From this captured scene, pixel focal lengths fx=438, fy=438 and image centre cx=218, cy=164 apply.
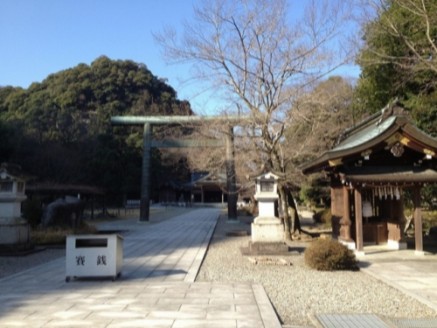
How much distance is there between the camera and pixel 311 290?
8.19m

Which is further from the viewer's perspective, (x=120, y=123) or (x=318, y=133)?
(x=120, y=123)

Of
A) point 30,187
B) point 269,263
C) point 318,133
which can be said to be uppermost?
point 318,133

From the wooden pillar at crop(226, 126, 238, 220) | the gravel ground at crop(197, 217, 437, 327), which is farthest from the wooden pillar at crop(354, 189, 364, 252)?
the wooden pillar at crop(226, 126, 238, 220)

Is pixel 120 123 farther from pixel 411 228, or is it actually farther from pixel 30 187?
pixel 411 228

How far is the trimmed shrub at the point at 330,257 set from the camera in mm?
10344

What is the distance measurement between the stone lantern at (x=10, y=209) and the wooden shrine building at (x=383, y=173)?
9.67 m

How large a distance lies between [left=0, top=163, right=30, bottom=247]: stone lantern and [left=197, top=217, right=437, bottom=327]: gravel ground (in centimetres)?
633

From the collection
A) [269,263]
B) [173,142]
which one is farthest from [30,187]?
[269,263]

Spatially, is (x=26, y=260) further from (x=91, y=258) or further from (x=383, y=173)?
(x=383, y=173)

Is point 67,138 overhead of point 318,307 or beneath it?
overhead

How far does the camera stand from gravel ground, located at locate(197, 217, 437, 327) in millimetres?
6566

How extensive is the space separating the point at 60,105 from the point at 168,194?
771 inches

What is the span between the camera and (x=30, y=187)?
2819cm

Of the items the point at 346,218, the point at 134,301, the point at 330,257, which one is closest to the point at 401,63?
the point at 346,218
